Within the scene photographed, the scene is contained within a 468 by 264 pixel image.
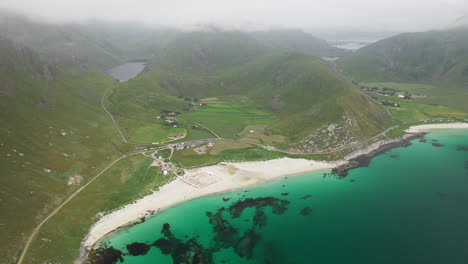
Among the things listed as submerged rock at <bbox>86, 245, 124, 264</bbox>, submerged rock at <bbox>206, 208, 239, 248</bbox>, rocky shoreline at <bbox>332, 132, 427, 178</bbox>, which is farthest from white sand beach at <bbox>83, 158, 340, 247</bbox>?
submerged rock at <bbox>206, 208, 239, 248</bbox>

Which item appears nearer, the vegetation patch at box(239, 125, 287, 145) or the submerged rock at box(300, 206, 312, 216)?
the submerged rock at box(300, 206, 312, 216)

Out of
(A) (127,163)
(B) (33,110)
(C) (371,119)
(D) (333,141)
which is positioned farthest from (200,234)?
(C) (371,119)

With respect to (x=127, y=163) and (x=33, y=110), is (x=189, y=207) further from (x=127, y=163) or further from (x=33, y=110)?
(x=33, y=110)

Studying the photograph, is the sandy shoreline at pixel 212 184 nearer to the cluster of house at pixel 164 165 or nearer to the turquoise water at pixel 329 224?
the turquoise water at pixel 329 224

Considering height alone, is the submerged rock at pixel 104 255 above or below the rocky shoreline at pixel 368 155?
above

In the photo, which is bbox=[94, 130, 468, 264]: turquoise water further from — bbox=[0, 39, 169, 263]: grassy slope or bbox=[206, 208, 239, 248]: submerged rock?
bbox=[0, 39, 169, 263]: grassy slope

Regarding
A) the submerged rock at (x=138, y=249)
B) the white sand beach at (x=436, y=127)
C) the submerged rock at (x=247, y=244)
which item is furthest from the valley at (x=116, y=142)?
the submerged rock at (x=247, y=244)
